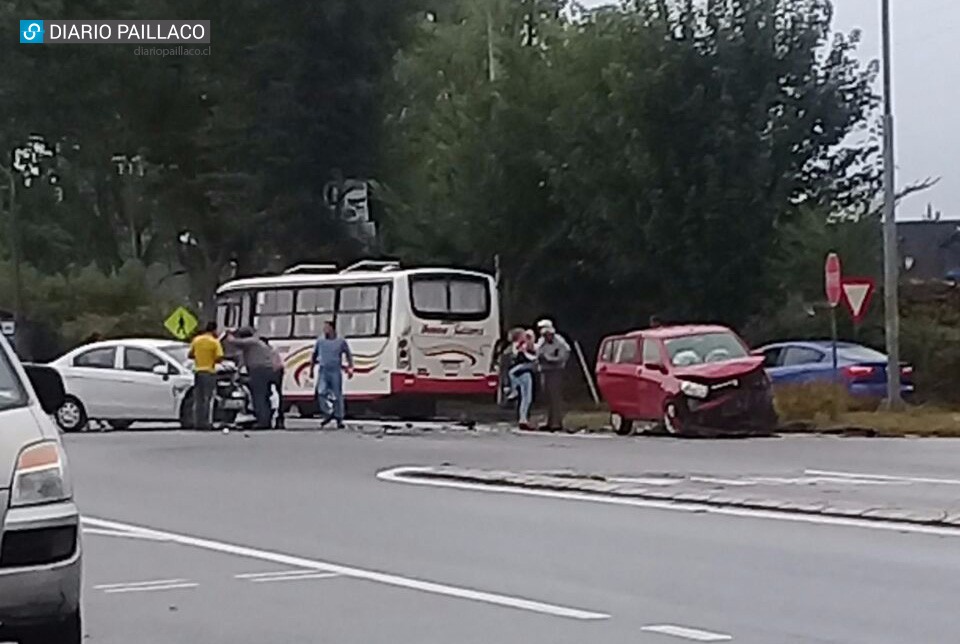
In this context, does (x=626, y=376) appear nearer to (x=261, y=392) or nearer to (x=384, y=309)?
(x=261, y=392)

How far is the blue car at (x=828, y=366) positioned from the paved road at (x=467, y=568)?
12.5 meters

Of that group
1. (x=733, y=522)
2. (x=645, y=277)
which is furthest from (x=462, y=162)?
(x=733, y=522)

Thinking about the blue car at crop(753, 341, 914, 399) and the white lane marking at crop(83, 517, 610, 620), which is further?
the blue car at crop(753, 341, 914, 399)

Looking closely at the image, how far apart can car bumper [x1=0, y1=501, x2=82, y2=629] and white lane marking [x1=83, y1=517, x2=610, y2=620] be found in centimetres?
360

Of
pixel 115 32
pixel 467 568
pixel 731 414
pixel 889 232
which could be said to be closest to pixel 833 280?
pixel 889 232

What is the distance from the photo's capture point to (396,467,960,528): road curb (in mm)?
16406

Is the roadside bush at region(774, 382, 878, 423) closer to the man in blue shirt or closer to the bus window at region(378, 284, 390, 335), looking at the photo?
the man in blue shirt

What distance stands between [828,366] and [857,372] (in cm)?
102

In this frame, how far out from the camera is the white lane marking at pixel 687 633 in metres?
10.7

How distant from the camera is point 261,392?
32906mm

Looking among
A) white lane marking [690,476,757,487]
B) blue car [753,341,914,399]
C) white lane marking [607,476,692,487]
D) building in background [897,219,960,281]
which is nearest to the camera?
white lane marking [690,476,757,487]

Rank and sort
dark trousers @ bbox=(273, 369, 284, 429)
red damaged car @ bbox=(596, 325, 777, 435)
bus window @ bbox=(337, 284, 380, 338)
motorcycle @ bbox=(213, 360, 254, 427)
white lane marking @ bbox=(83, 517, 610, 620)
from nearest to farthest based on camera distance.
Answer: white lane marking @ bbox=(83, 517, 610, 620), red damaged car @ bbox=(596, 325, 777, 435), dark trousers @ bbox=(273, 369, 284, 429), motorcycle @ bbox=(213, 360, 254, 427), bus window @ bbox=(337, 284, 380, 338)

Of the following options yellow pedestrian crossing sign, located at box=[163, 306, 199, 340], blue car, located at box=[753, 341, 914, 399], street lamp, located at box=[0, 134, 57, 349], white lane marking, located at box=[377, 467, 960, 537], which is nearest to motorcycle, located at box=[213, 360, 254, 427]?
Answer: blue car, located at box=[753, 341, 914, 399]

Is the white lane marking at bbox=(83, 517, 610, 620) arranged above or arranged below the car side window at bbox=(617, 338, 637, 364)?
below
